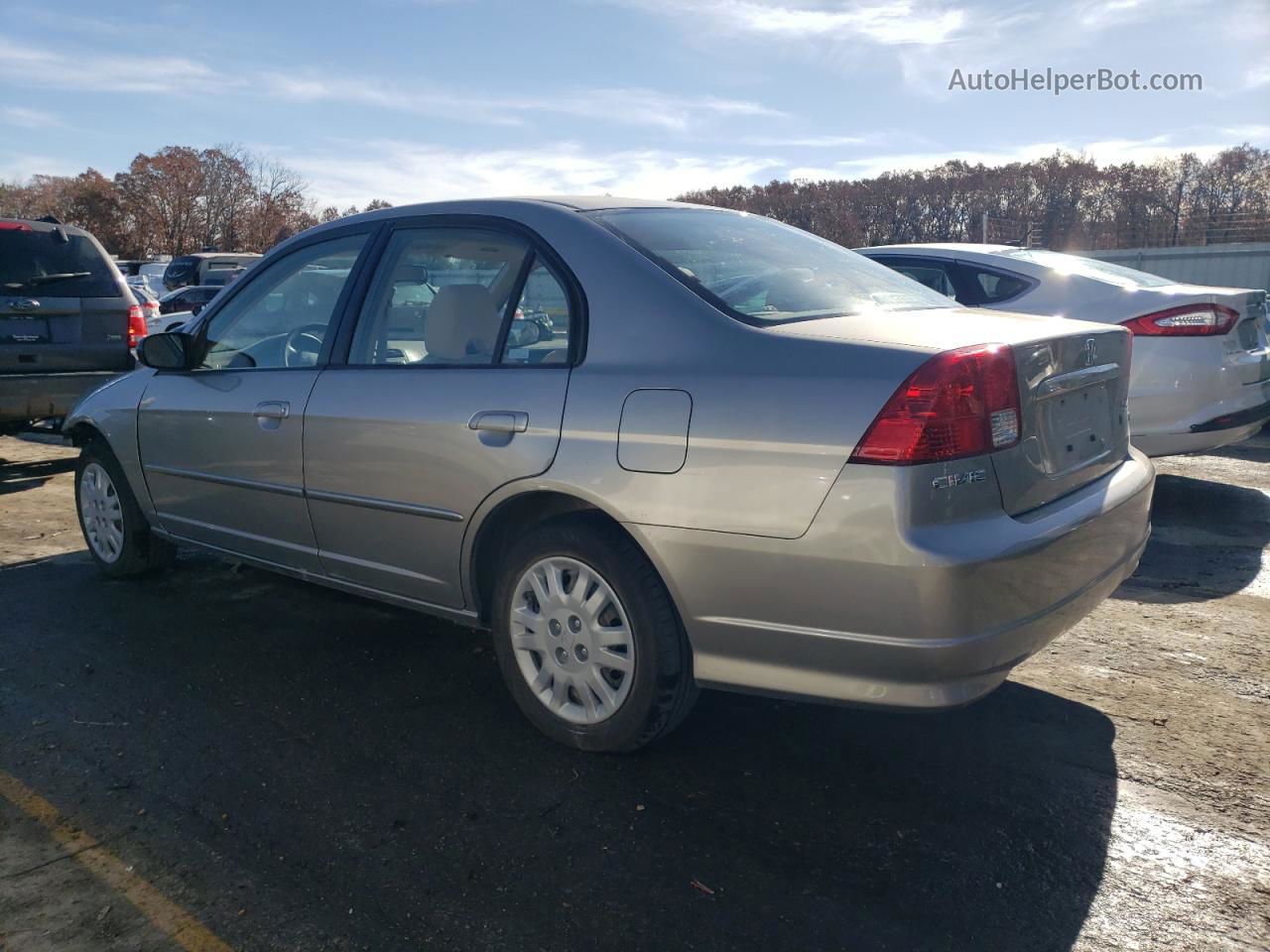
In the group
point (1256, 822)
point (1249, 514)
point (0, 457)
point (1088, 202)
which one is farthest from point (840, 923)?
point (1088, 202)

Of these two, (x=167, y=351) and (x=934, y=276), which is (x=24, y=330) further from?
(x=934, y=276)

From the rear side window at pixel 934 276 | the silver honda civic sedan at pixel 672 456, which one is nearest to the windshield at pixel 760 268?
the silver honda civic sedan at pixel 672 456

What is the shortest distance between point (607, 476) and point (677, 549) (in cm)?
31

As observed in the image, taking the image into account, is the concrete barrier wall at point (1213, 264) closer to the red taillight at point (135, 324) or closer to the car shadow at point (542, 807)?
the red taillight at point (135, 324)

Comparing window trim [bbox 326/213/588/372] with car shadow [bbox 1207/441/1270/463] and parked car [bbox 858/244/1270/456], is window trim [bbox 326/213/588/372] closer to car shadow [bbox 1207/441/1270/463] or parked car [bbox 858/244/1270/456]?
parked car [bbox 858/244/1270/456]

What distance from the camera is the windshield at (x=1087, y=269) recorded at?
6.46 m

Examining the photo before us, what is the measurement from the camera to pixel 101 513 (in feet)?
17.6

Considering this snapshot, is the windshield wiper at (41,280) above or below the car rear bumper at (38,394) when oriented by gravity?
above

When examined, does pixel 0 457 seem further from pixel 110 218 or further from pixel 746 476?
pixel 110 218

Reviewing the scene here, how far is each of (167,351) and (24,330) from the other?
424cm

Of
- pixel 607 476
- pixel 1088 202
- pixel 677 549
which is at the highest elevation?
pixel 1088 202

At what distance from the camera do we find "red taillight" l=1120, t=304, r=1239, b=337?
6082 millimetres

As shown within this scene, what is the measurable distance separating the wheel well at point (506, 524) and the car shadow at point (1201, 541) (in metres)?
2.87

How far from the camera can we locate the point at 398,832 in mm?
2846
